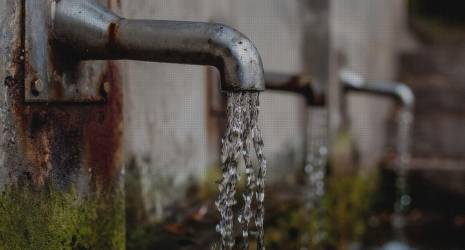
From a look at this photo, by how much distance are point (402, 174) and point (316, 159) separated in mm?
1937

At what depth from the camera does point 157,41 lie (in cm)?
142

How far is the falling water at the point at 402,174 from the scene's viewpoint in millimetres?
5574

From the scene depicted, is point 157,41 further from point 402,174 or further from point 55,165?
point 402,174

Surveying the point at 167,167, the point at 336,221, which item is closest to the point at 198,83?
the point at 167,167

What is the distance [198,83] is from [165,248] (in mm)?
852

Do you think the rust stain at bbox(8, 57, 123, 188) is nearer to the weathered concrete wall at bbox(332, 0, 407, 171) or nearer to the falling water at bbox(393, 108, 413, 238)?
the weathered concrete wall at bbox(332, 0, 407, 171)

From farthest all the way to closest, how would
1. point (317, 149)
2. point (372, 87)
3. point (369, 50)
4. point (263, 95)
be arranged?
point (369, 50), point (372, 87), point (317, 149), point (263, 95)

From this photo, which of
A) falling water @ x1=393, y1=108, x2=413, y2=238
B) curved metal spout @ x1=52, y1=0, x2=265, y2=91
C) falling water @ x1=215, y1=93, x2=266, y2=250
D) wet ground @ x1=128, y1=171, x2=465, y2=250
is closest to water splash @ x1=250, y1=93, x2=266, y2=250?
falling water @ x1=215, y1=93, x2=266, y2=250

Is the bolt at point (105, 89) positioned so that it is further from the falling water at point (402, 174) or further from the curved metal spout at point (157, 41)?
the falling water at point (402, 174)

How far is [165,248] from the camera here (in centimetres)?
209

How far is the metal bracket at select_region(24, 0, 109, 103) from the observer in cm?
140

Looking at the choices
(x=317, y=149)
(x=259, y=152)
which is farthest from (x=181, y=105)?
(x=317, y=149)

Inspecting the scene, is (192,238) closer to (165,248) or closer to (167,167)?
(165,248)

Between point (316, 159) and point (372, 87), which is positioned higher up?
point (372, 87)
